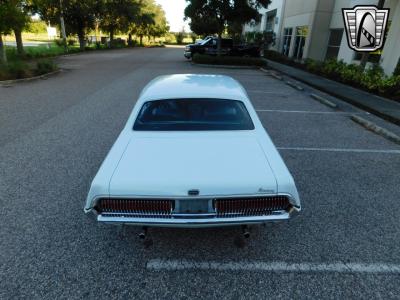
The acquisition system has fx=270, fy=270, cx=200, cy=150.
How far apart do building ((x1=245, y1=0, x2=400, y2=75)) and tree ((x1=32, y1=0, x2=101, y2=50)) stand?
2074 centimetres

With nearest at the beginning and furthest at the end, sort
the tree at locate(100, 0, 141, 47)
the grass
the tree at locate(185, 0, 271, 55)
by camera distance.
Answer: the grass → the tree at locate(185, 0, 271, 55) → the tree at locate(100, 0, 141, 47)

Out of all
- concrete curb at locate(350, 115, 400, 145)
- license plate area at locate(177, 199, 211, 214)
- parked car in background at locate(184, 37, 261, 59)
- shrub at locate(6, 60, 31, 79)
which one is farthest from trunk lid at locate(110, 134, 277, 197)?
parked car in background at locate(184, 37, 261, 59)

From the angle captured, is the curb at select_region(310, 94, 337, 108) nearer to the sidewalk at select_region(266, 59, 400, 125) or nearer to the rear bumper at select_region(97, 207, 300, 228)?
the sidewalk at select_region(266, 59, 400, 125)

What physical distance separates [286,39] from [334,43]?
856cm

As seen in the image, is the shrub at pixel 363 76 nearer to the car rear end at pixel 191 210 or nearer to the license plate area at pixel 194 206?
the car rear end at pixel 191 210

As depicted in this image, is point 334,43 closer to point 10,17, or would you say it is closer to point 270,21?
point 270,21

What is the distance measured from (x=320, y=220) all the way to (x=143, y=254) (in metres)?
2.29

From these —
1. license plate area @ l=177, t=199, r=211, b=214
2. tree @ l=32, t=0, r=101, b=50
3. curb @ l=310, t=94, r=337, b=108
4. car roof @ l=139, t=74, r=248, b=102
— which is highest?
tree @ l=32, t=0, r=101, b=50

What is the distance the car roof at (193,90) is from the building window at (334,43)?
59.8 feet

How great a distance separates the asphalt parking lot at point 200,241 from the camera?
258cm

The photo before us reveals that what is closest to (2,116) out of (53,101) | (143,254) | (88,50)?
(53,101)

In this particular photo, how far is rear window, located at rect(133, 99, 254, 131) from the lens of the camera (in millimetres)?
3436

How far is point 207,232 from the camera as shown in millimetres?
3264

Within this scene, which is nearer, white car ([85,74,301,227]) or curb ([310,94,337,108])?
white car ([85,74,301,227])
